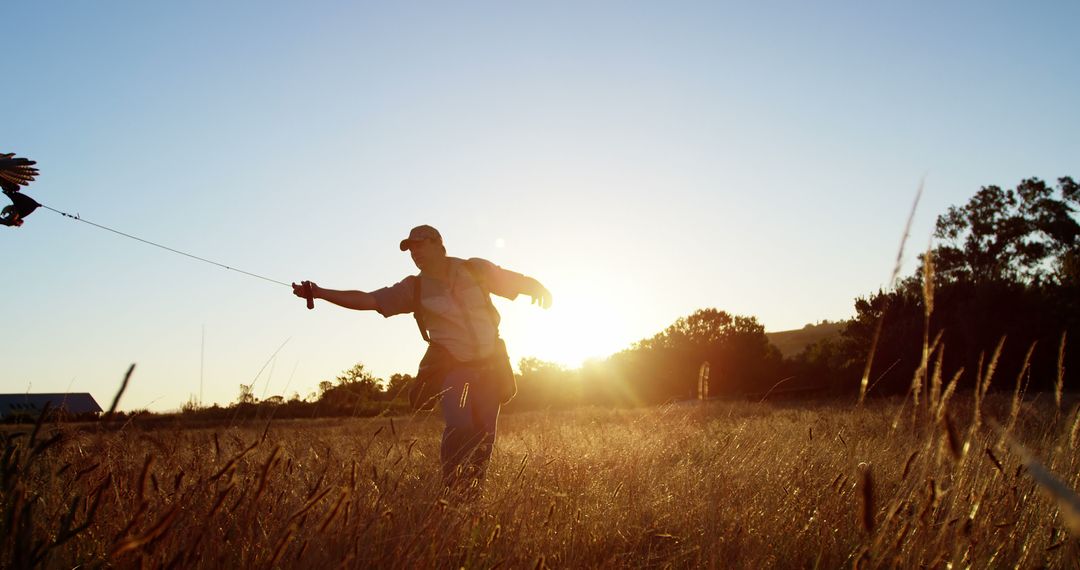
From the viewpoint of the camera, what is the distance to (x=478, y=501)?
154 inches

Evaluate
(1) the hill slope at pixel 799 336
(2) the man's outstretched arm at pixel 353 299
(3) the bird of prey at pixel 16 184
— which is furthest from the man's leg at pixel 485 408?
(1) the hill slope at pixel 799 336

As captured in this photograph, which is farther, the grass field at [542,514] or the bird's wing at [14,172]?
the bird's wing at [14,172]

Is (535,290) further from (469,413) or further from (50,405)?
(50,405)

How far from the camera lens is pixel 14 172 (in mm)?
6484

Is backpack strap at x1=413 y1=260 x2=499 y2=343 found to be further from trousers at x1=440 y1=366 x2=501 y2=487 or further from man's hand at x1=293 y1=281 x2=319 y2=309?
man's hand at x1=293 y1=281 x2=319 y2=309

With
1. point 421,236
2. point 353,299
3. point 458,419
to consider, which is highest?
point 421,236

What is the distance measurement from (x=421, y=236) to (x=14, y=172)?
10.7 feet

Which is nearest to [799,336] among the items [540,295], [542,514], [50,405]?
[540,295]

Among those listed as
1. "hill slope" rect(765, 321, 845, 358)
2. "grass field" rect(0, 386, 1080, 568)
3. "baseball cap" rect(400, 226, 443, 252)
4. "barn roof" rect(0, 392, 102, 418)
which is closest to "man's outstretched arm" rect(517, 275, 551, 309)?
"baseball cap" rect(400, 226, 443, 252)

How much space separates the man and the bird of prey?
212 cm

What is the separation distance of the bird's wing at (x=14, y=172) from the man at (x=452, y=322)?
2.42m

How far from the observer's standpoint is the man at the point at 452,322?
19.8ft

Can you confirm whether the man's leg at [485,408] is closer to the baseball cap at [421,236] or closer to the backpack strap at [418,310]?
the backpack strap at [418,310]

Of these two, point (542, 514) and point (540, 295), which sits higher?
point (540, 295)
